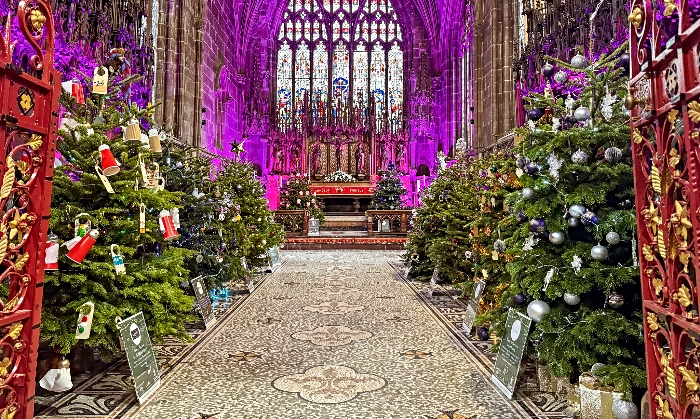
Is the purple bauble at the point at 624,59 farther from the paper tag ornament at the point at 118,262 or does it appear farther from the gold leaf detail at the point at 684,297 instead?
the paper tag ornament at the point at 118,262

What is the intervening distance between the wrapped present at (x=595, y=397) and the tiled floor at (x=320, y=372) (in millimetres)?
229

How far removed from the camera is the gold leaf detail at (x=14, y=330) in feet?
4.40

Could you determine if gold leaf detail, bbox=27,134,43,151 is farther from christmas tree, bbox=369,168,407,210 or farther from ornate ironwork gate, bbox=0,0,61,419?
christmas tree, bbox=369,168,407,210

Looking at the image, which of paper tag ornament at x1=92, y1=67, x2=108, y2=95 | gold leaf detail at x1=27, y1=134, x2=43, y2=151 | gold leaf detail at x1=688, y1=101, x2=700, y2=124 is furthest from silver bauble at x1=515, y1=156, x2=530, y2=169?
paper tag ornament at x1=92, y1=67, x2=108, y2=95

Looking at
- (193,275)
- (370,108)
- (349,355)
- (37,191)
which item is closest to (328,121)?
(370,108)

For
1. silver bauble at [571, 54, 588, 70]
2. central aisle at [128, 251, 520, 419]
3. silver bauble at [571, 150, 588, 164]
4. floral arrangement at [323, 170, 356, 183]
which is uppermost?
floral arrangement at [323, 170, 356, 183]

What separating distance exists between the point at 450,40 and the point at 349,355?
14.9m

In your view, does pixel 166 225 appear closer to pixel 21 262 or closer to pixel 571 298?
pixel 21 262

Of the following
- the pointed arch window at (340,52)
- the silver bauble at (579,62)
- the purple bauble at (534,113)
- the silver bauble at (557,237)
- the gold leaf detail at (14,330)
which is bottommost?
the gold leaf detail at (14,330)

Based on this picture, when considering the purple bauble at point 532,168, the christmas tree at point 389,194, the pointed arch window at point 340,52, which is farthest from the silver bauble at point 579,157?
the pointed arch window at point 340,52

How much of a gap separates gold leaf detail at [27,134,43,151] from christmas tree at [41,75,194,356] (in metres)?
0.91

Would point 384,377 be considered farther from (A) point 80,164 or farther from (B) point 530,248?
(A) point 80,164

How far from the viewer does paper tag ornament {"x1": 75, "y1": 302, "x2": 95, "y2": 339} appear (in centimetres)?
228

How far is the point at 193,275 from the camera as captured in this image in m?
4.49
